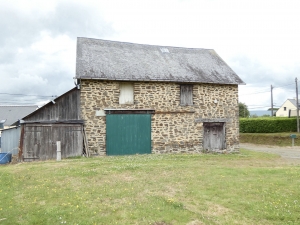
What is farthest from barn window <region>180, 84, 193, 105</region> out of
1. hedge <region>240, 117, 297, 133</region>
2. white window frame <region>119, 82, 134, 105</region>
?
hedge <region>240, 117, 297, 133</region>

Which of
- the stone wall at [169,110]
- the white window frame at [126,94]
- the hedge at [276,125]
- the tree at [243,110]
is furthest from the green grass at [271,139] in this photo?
the tree at [243,110]

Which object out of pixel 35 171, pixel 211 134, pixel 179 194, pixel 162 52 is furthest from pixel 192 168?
pixel 162 52

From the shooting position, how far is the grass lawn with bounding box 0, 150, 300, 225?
5922 mm

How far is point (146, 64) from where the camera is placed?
18.5 m

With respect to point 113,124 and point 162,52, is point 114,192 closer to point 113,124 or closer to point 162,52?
point 113,124

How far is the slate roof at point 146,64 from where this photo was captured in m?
16.9

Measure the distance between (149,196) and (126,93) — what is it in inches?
407

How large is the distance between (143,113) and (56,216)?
11487 millimetres

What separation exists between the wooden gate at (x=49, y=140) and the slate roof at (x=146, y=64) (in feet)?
10.0

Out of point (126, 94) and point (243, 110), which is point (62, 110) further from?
point (243, 110)

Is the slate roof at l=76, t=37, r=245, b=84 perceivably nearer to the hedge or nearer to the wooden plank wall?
the wooden plank wall

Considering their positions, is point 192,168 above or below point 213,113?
below

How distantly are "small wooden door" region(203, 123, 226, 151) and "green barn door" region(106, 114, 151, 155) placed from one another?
3991 millimetres

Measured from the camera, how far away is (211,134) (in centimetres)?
1875
